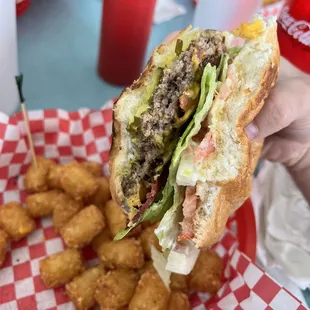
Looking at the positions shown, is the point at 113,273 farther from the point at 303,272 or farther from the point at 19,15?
the point at 19,15

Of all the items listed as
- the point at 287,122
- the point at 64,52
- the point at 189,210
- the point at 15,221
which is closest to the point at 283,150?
the point at 287,122

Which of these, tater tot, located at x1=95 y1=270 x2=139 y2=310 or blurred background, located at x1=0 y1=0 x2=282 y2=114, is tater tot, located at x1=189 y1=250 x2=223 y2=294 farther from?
blurred background, located at x1=0 y1=0 x2=282 y2=114

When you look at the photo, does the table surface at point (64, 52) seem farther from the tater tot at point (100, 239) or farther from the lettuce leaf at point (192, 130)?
the lettuce leaf at point (192, 130)

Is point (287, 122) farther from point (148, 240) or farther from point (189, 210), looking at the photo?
point (148, 240)

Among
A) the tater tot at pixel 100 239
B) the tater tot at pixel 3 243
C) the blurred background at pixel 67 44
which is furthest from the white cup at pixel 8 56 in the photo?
the tater tot at pixel 100 239

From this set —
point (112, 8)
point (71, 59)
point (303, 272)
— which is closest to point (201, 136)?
point (303, 272)
